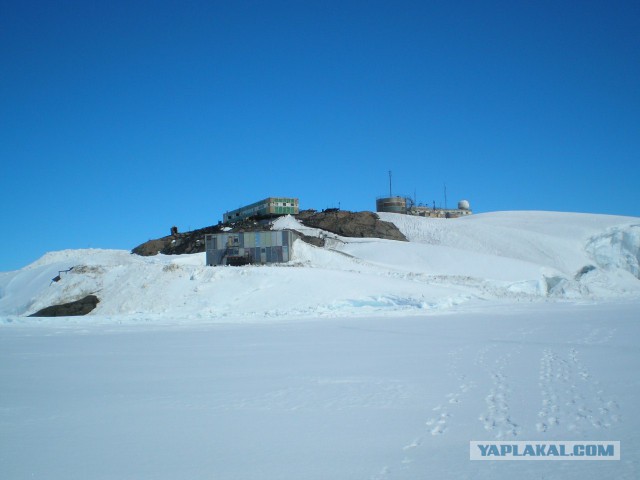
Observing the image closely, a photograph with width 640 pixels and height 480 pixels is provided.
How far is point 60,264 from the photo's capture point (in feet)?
130

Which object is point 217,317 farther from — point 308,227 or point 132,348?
point 308,227

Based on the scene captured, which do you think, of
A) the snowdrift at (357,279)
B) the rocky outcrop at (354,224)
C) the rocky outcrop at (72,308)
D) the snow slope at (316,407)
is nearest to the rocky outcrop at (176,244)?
the snowdrift at (357,279)

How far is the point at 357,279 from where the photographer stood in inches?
1138

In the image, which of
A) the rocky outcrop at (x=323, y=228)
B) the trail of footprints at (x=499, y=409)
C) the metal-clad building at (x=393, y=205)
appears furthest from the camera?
the metal-clad building at (x=393, y=205)

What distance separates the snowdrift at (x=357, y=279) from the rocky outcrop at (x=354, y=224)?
10.8 ft

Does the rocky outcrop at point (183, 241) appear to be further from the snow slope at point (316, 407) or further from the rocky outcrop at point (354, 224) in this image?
the snow slope at point (316, 407)

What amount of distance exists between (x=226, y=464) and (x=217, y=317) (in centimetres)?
1829

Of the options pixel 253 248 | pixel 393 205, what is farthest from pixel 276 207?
pixel 253 248

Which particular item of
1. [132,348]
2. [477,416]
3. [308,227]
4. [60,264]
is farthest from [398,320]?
[308,227]

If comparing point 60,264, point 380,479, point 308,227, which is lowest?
point 380,479

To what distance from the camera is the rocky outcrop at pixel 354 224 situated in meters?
55.3

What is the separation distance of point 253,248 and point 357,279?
32.9 feet

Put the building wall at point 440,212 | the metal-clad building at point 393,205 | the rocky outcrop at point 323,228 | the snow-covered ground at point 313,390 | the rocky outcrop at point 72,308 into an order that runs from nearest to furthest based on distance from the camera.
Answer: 1. the snow-covered ground at point 313,390
2. the rocky outcrop at point 72,308
3. the rocky outcrop at point 323,228
4. the metal-clad building at point 393,205
5. the building wall at point 440,212

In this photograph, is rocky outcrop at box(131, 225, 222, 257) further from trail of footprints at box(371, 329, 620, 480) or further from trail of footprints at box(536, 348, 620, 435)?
trail of footprints at box(536, 348, 620, 435)
